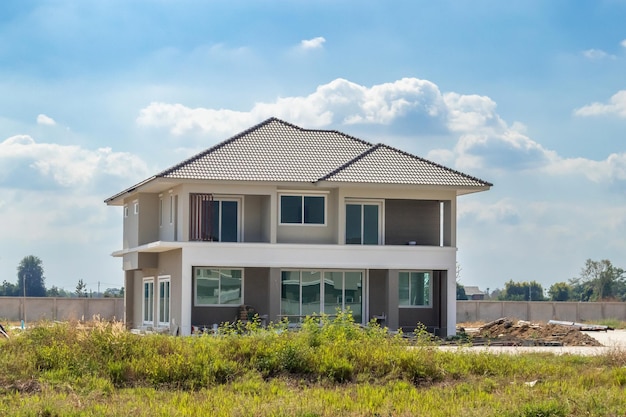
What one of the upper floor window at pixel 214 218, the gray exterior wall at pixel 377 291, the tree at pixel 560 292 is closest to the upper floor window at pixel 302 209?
the upper floor window at pixel 214 218

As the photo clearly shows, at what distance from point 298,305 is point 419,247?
16.0ft

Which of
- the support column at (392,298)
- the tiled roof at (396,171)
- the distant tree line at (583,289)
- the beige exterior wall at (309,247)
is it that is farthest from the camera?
the distant tree line at (583,289)

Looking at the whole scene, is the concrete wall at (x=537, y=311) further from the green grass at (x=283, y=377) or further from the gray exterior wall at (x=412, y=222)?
the green grass at (x=283, y=377)

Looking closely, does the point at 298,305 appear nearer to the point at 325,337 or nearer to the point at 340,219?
the point at 340,219

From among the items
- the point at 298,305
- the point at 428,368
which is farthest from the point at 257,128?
the point at 428,368

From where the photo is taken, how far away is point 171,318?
128ft

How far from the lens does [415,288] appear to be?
40219 millimetres

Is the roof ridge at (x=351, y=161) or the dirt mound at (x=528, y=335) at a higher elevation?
the roof ridge at (x=351, y=161)

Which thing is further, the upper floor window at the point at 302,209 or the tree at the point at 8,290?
the tree at the point at 8,290

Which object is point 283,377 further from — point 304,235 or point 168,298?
point 168,298

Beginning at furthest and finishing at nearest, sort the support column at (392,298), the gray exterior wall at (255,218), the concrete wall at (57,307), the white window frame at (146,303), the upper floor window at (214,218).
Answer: the concrete wall at (57,307), the white window frame at (146,303), the gray exterior wall at (255,218), the support column at (392,298), the upper floor window at (214,218)

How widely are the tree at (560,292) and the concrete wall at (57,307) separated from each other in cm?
6498

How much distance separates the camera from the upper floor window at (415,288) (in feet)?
131

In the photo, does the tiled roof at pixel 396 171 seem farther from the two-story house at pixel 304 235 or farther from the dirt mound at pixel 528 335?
the dirt mound at pixel 528 335
